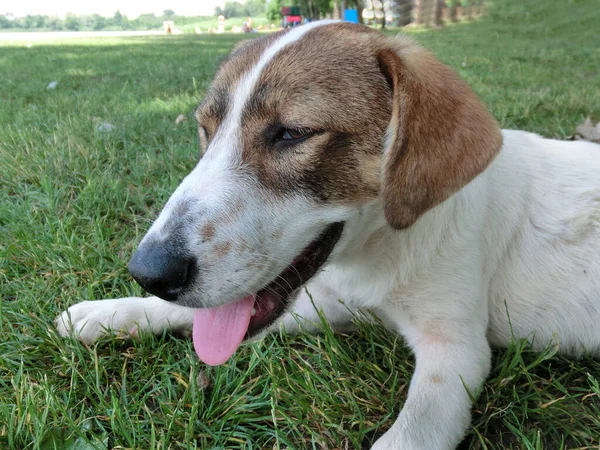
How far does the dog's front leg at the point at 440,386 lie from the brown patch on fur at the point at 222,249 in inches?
33.7

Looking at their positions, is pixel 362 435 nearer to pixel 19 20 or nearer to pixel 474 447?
pixel 474 447

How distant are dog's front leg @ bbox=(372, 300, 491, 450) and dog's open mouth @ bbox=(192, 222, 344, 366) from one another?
1.80 ft

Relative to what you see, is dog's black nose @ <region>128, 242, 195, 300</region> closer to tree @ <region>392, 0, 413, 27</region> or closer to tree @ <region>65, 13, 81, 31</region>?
tree @ <region>392, 0, 413, 27</region>

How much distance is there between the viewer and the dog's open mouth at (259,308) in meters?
2.04

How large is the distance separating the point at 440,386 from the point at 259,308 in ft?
2.48

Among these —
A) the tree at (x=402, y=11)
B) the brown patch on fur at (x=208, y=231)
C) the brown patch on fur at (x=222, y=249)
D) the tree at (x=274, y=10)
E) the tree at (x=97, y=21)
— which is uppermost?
the brown patch on fur at (x=208, y=231)

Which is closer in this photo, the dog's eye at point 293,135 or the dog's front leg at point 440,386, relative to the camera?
the dog's front leg at point 440,386

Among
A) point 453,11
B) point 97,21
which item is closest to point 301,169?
point 453,11

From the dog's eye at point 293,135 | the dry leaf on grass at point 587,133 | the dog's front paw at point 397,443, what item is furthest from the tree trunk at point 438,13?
the dog's front paw at point 397,443

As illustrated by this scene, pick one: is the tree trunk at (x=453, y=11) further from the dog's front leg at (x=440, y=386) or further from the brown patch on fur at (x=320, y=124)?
the dog's front leg at (x=440, y=386)

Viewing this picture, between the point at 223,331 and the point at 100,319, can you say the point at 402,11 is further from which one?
the point at 223,331

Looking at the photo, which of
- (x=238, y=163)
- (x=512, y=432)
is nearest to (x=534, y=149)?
(x=512, y=432)

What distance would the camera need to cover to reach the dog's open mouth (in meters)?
2.04

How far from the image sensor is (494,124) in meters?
2.01
